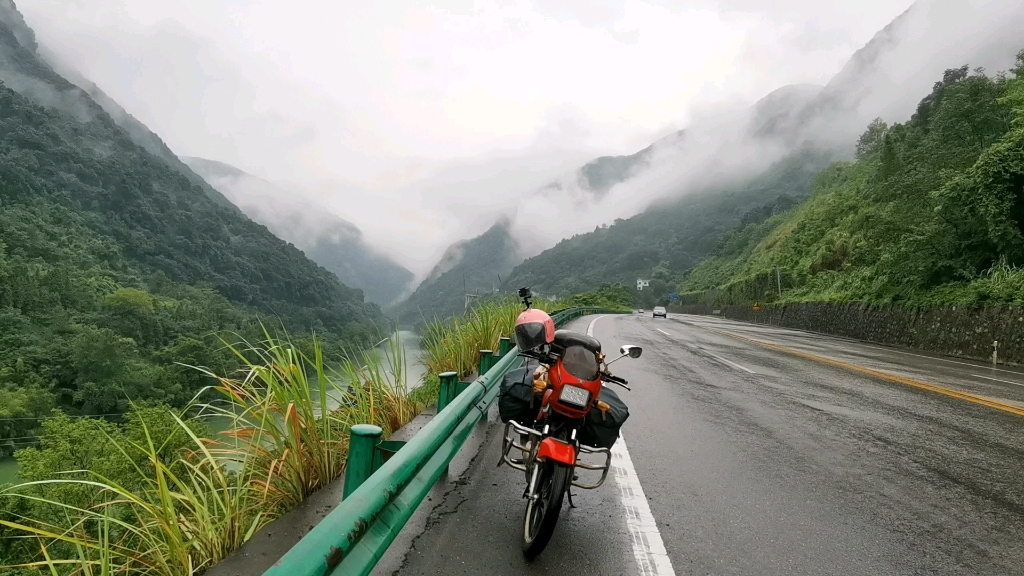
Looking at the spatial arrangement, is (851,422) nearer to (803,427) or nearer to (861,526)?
(803,427)

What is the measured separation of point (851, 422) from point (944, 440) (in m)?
0.95

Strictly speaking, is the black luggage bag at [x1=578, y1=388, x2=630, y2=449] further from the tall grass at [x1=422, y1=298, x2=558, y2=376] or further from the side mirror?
the tall grass at [x1=422, y1=298, x2=558, y2=376]

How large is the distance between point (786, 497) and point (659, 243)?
161403 millimetres

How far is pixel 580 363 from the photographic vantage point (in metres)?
3.32

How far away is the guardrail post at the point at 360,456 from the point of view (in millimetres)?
2607

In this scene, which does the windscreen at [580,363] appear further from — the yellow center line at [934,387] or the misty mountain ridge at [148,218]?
the misty mountain ridge at [148,218]

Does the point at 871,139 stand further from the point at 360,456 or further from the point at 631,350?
the point at 360,456

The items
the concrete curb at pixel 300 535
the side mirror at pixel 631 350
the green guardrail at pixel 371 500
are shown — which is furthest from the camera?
the side mirror at pixel 631 350

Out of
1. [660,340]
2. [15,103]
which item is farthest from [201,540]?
[15,103]

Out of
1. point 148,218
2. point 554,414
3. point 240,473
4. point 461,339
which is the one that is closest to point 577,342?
point 554,414

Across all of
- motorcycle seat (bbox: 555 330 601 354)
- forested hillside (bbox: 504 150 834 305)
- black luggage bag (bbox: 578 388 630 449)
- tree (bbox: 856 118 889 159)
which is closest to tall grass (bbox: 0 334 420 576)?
motorcycle seat (bbox: 555 330 601 354)

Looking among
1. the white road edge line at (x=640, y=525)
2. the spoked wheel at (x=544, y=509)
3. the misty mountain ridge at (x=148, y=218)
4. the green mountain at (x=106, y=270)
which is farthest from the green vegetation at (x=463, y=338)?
the misty mountain ridge at (x=148, y=218)

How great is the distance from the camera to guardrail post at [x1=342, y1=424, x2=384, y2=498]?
2.61m

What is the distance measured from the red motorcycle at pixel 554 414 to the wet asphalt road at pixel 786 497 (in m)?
0.30
